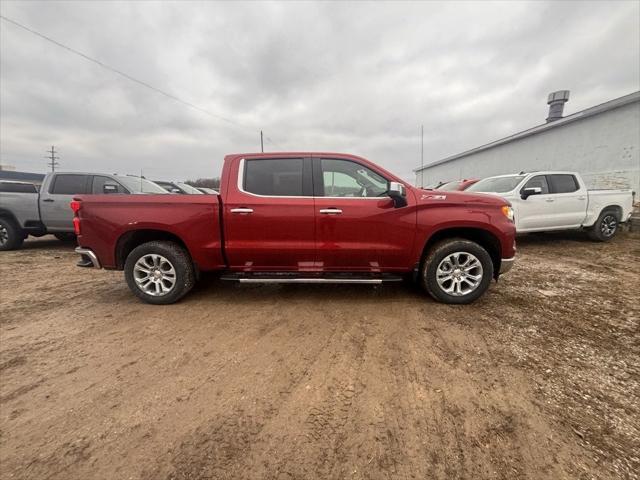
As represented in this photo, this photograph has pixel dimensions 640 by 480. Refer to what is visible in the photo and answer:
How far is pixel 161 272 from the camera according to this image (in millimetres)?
3604

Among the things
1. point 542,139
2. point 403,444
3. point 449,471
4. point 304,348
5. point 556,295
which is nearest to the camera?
point 449,471

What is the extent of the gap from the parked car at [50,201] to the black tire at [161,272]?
369 cm

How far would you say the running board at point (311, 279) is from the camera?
339 centimetres

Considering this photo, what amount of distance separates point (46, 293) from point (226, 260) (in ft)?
9.22

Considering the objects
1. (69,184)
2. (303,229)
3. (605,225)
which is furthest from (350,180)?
(605,225)

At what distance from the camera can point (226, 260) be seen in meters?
3.58

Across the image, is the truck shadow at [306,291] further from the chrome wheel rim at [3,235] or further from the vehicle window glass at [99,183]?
the chrome wheel rim at [3,235]

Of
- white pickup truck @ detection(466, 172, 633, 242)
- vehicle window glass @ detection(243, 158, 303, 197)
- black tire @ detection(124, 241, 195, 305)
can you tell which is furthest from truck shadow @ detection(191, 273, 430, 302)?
white pickup truck @ detection(466, 172, 633, 242)

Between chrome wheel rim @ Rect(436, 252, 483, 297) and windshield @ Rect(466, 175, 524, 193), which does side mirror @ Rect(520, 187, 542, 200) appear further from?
chrome wheel rim @ Rect(436, 252, 483, 297)

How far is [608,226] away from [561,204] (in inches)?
64.8

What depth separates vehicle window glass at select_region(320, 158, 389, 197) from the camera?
3.52 m

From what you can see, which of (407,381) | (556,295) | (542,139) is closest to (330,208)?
(407,381)

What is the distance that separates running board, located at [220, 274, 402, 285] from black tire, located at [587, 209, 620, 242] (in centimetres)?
686

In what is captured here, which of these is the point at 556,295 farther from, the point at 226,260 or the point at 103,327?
the point at 103,327
